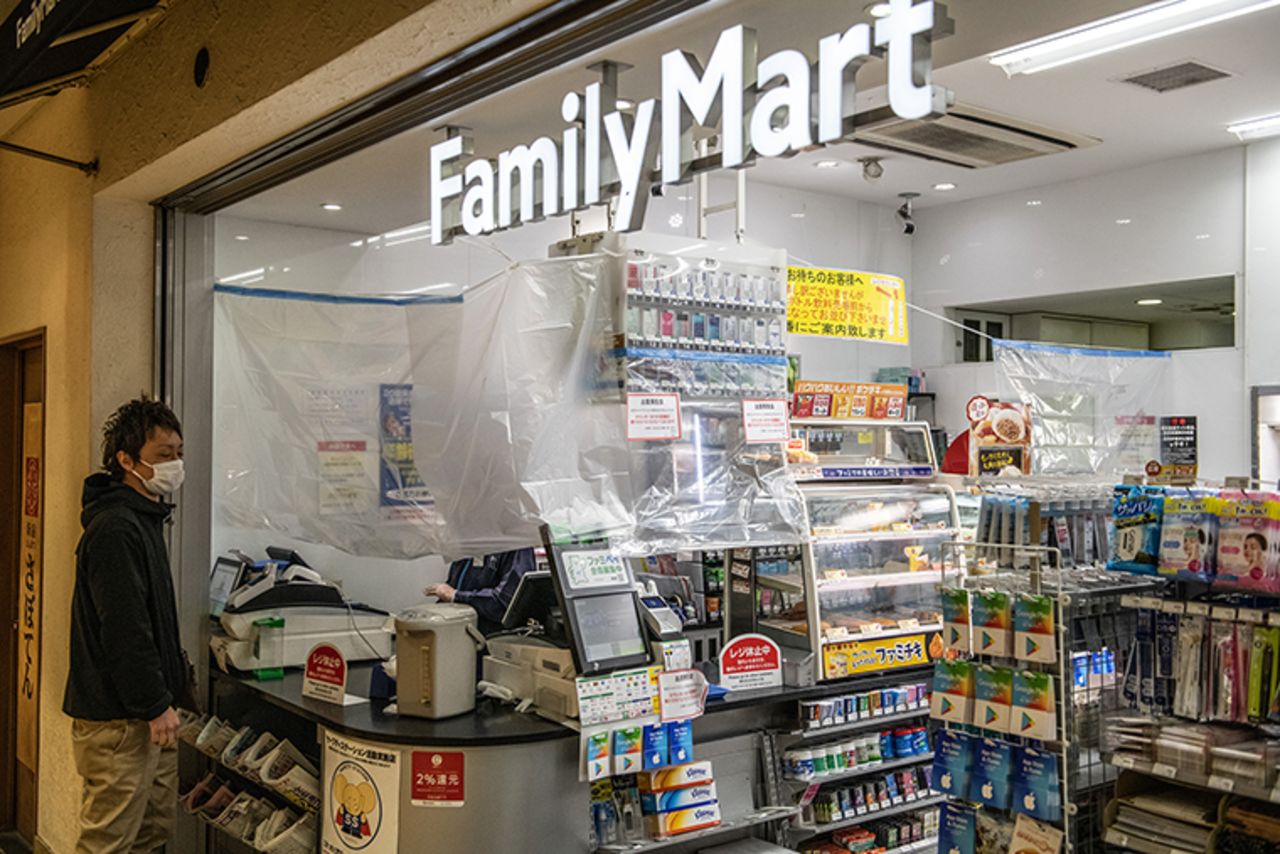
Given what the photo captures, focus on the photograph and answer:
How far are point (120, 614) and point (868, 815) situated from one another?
3074 mm

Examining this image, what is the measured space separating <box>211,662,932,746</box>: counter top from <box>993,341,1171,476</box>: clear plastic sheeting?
2978 millimetres

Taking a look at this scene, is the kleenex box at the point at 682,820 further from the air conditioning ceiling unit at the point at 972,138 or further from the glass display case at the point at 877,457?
the air conditioning ceiling unit at the point at 972,138

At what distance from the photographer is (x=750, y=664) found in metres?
4.02

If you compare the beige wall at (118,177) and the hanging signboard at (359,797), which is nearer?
the beige wall at (118,177)

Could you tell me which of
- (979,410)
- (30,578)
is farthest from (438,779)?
(979,410)

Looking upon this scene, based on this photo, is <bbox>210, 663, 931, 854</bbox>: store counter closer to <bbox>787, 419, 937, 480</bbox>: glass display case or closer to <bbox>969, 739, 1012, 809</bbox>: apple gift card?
<bbox>969, 739, 1012, 809</bbox>: apple gift card

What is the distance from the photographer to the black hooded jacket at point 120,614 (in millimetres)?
3648

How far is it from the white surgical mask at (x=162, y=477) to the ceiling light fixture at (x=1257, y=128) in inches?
253

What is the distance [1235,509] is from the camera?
8.79 ft

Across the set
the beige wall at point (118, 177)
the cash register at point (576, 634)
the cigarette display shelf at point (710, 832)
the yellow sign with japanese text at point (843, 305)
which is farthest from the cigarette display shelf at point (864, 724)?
the beige wall at point (118, 177)

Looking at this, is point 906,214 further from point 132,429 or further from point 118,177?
point 132,429

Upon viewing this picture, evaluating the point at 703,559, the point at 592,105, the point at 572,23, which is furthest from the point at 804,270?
the point at 572,23

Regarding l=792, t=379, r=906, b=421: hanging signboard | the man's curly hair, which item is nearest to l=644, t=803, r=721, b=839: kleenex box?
l=792, t=379, r=906, b=421: hanging signboard

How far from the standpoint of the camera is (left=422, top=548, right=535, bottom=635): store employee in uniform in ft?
17.0
